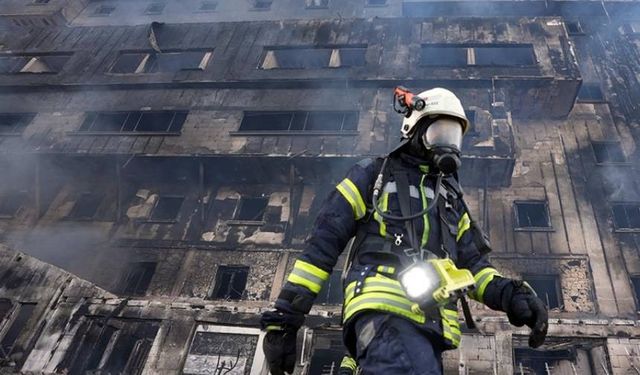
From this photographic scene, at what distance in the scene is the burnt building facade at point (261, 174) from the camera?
35.0ft

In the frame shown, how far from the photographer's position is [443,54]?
54.9 feet

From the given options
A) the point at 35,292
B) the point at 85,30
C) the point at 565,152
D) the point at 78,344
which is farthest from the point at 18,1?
the point at 565,152

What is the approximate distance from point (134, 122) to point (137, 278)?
22.3 ft

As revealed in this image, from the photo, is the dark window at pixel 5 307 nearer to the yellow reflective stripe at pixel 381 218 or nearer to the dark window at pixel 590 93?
the yellow reflective stripe at pixel 381 218

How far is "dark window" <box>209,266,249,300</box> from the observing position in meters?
12.4

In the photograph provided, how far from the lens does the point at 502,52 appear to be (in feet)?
53.9

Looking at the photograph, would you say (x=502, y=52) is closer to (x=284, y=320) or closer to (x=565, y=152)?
(x=565, y=152)

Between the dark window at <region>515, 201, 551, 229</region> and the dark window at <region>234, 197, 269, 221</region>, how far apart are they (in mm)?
8434

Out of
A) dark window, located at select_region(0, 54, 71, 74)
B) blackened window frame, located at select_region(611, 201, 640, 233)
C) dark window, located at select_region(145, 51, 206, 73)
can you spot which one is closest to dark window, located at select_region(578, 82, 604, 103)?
blackened window frame, located at select_region(611, 201, 640, 233)

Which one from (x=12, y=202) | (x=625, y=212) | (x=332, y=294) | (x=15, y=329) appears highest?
(x=625, y=212)

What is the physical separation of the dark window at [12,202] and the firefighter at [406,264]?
665 inches

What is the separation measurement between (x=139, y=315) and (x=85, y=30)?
16.8m

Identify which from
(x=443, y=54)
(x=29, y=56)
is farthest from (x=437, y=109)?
(x=29, y=56)

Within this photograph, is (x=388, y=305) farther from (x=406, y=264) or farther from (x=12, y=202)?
(x=12, y=202)
